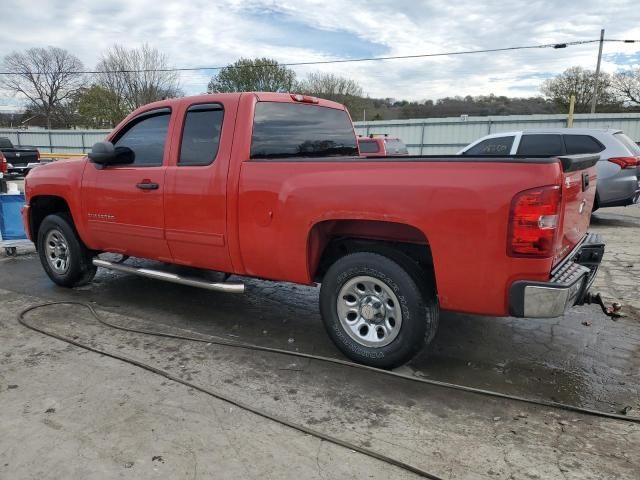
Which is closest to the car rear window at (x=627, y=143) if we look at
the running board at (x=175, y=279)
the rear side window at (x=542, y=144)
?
the rear side window at (x=542, y=144)

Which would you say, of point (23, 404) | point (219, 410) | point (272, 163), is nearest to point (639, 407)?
point (219, 410)

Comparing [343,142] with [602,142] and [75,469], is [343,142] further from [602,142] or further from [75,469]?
[602,142]

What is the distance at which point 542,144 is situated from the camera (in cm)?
917

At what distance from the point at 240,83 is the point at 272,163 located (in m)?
36.0

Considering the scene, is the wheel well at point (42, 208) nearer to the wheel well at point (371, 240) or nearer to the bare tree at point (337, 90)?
the wheel well at point (371, 240)

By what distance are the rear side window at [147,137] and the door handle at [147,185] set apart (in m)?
0.19

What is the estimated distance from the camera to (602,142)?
352 inches

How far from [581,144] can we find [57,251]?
8.71m

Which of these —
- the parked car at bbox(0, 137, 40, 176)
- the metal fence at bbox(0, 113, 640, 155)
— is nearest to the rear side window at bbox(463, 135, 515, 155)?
the metal fence at bbox(0, 113, 640, 155)

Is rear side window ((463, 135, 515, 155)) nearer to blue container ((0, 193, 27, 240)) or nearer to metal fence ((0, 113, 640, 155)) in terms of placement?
blue container ((0, 193, 27, 240))

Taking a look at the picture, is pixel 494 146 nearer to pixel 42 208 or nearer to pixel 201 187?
pixel 201 187

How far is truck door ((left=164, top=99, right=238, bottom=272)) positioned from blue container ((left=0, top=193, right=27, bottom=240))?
4.38 metres

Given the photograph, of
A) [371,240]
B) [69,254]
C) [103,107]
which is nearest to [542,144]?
[371,240]

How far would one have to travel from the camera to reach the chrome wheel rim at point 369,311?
3.39 meters
